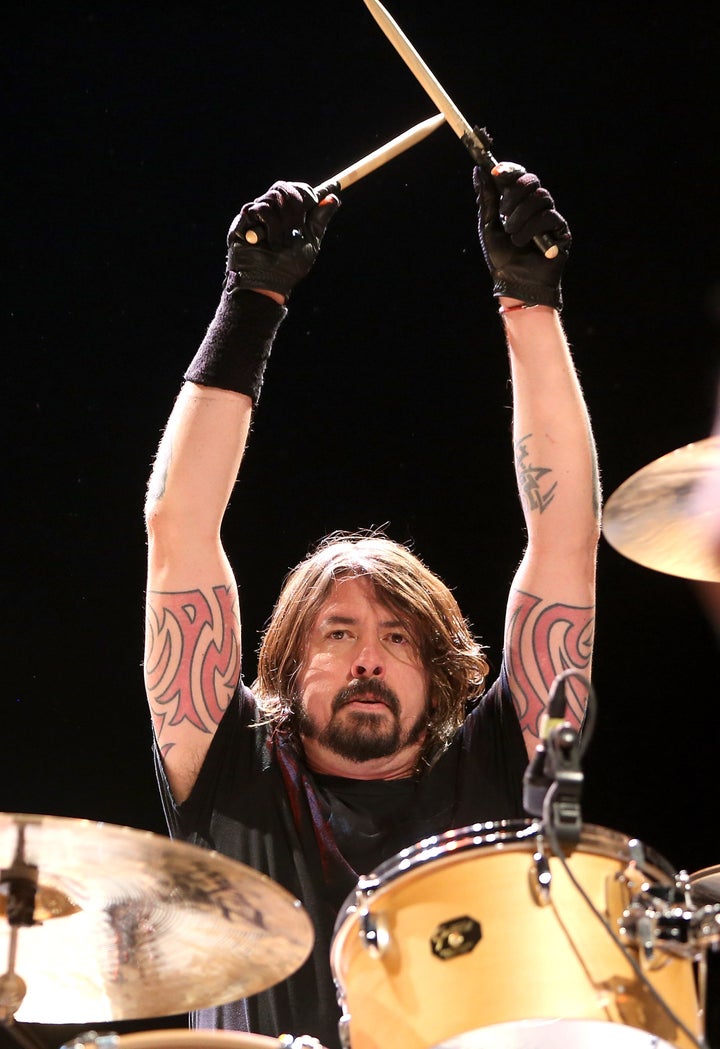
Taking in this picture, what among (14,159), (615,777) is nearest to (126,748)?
(615,777)

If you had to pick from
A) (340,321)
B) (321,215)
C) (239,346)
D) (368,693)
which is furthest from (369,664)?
(340,321)

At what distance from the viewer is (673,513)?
1.85 meters

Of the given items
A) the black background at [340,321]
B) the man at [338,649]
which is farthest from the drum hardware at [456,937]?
the black background at [340,321]

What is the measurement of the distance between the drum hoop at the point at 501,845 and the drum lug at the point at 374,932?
0.02m

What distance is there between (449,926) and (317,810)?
792mm

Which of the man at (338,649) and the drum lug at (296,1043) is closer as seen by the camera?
the drum lug at (296,1043)

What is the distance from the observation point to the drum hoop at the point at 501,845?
152 centimetres

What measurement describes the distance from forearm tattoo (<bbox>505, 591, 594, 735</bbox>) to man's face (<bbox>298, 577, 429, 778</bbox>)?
21 centimetres

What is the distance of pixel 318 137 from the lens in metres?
3.52

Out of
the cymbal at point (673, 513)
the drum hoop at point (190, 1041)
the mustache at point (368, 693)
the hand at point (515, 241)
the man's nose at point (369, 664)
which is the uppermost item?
the hand at point (515, 241)

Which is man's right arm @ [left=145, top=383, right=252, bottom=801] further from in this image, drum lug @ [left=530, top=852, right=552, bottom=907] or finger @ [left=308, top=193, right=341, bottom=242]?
drum lug @ [left=530, top=852, right=552, bottom=907]

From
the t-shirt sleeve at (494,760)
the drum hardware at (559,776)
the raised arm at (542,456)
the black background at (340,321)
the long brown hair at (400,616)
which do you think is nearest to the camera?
the drum hardware at (559,776)

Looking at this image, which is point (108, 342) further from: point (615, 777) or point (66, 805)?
point (615, 777)

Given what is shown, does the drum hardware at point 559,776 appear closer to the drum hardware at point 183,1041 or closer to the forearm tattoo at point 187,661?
the drum hardware at point 183,1041
